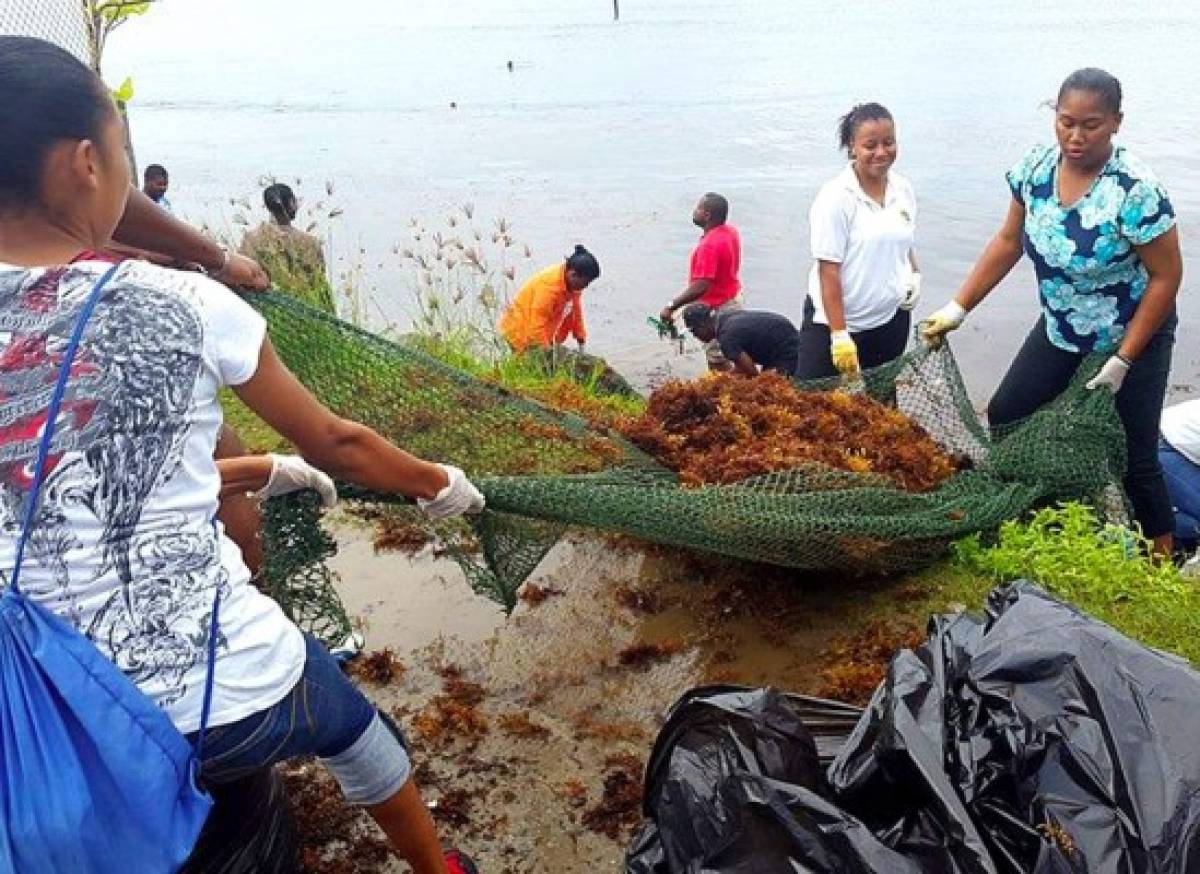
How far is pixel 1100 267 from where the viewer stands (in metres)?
3.64

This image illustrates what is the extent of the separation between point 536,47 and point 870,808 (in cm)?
3088

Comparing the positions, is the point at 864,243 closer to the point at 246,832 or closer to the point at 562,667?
the point at 562,667

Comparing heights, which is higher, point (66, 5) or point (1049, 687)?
point (66, 5)

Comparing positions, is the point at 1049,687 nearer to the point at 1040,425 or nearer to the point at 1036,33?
the point at 1040,425

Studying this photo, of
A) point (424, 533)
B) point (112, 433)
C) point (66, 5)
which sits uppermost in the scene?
point (66, 5)

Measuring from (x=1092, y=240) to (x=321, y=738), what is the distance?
3.07 metres

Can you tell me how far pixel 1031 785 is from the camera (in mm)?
1638

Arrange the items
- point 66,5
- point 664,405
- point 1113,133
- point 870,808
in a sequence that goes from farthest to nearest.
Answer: point 66,5 → point 664,405 → point 1113,133 → point 870,808

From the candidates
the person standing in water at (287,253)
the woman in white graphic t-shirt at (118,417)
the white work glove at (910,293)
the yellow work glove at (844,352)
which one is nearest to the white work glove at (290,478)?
the woman in white graphic t-shirt at (118,417)

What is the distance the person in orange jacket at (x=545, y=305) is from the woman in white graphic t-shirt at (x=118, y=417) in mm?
5020

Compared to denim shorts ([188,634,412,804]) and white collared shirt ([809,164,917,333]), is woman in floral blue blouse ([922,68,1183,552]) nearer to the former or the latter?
white collared shirt ([809,164,917,333])

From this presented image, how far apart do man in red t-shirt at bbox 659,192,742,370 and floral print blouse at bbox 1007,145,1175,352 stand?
3.22 metres

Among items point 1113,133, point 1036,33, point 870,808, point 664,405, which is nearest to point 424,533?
point 664,405

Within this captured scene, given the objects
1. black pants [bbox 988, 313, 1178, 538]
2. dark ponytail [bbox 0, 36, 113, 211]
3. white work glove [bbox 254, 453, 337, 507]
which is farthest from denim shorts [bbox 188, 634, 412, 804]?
black pants [bbox 988, 313, 1178, 538]
